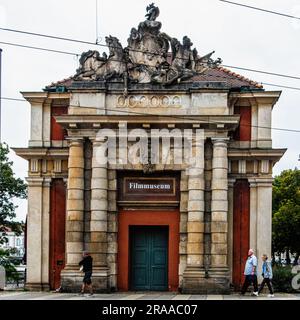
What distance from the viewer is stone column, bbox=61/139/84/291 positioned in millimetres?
28000

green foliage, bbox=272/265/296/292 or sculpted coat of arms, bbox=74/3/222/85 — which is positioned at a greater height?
sculpted coat of arms, bbox=74/3/222/85

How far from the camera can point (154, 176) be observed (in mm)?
28891

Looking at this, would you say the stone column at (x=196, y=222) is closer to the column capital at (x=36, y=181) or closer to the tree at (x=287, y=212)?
the column capital at (x=36, y=181)

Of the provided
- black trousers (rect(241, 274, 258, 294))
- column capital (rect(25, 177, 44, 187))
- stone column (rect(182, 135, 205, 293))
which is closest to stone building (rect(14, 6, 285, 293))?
stone column (rect(182, 135, 205, 293))

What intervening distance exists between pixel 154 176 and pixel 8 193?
2499 centimetres

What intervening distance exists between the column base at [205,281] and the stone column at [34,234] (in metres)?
6.07

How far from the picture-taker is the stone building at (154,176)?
92.3ft

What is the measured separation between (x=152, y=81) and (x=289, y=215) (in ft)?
107

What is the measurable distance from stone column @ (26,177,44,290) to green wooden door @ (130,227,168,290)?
3.75 metres

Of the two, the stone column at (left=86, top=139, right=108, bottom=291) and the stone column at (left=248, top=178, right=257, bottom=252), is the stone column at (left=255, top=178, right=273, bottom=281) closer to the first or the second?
the stone column at (left=248, top=178, right=257, bottom=252)

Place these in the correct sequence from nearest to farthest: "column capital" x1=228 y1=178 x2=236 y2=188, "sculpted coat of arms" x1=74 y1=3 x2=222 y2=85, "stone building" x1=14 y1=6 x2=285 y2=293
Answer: "stone building" x1=14 y1=6 x2=285 y2=293 → "sculpted coat of arms" x1=74 y1=3 x2=222 y2=85 → "column capital" x1=228 y1=178 x2=236 y2=188

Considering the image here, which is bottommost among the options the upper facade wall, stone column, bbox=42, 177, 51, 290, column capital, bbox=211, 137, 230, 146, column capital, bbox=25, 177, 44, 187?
stone column, bbox=42, 177, 51, 290

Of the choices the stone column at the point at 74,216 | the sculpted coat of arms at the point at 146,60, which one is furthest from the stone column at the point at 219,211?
the stone column at the point at 74,216

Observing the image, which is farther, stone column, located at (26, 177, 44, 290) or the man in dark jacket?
stone column, located at (26, 177, 44, 290)
